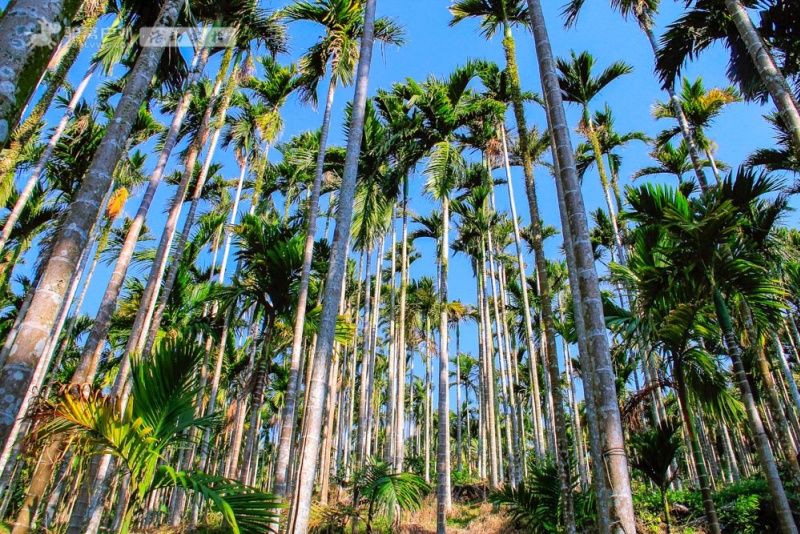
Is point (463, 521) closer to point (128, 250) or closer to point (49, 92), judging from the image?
point (128, 250)

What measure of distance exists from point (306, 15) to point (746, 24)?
29.2ft

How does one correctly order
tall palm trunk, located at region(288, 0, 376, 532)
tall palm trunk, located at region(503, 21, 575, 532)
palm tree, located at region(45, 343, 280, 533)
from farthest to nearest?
1. tall palm trunk, located at region(503, 21, 575, 532)
2. tall palm trunk, located at region(288, 0, 376, 532)
3. palm tree, located at region(45, 343, 280, 533)

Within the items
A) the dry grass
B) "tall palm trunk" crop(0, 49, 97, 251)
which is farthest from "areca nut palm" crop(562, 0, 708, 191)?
"tall palm trunk" crop(0, 49, 97, 251)

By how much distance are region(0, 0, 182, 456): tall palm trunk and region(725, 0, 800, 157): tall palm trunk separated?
789 centimetres

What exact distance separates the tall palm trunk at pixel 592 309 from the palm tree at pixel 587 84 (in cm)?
960

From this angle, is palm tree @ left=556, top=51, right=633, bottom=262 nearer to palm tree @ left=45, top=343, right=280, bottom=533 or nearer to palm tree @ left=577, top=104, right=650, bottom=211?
palm tree @ left=577, top=104, right=650, bottom=211

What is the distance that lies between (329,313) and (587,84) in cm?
1382

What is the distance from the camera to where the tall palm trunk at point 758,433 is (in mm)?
6363

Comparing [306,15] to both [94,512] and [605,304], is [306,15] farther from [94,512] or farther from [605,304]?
[94,512]

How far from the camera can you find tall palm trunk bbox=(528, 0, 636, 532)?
150 inches

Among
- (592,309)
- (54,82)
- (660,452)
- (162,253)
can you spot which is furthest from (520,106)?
(54,82)

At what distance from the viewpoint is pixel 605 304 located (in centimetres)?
798

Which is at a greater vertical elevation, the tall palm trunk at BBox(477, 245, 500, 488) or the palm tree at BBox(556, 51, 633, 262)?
the palm tree at BBox(556, 51, 633, 262)

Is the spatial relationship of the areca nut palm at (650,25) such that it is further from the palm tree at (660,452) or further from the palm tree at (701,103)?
the palm tree at (660,452)
